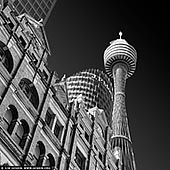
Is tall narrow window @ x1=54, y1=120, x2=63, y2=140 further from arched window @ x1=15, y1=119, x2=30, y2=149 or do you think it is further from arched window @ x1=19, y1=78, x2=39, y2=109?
arched window @ x1=15, y1=119, x2=30, y2=149

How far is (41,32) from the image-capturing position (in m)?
45.5

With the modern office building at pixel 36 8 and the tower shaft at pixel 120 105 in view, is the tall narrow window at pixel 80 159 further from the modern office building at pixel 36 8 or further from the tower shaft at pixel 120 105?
the tower shaft at pixel 120 105

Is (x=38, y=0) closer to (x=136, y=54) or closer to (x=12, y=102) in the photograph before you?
(x=12, y=102)

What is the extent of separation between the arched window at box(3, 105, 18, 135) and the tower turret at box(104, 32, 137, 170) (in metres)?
74.6

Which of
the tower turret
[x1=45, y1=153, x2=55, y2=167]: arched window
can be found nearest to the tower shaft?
the tower turret

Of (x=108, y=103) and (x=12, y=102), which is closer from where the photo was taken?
(x=12, y=102)

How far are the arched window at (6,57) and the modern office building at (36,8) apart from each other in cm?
2826

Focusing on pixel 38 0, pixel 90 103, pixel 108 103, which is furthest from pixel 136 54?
pixel 38 0

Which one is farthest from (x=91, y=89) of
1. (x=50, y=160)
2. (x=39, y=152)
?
(x=39, y=152)

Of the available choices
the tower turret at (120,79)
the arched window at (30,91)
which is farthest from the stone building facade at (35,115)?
the tower turret at (120,79)

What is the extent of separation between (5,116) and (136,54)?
144242mm

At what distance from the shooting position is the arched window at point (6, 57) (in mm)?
32909

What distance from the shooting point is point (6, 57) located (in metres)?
33.3

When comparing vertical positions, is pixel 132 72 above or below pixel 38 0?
above
